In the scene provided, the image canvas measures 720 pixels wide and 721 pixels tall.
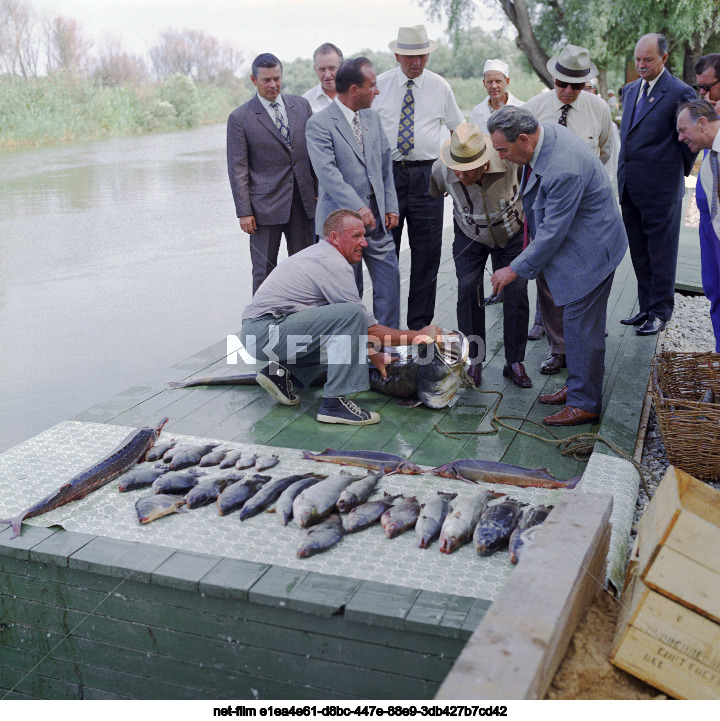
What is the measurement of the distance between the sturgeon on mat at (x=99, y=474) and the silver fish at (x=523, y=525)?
6.15ft

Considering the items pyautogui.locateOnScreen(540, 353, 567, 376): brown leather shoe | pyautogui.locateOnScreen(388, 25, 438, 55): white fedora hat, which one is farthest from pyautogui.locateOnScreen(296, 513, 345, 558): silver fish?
pyautogui.locateOnScreen(388, 25, 438, 55): white fedora hat

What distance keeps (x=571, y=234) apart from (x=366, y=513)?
188cm

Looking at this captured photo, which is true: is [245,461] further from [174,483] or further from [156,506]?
[156,506]

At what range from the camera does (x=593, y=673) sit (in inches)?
85.2

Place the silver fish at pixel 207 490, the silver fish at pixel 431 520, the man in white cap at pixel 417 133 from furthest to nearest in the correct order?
the man in white cap at pixel 417 133, the silver fish at pixel 207 490, the silver fish at pixel 431 520

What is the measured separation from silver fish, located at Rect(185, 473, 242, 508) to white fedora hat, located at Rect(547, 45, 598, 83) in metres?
3.39

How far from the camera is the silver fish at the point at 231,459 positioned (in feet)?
12.5

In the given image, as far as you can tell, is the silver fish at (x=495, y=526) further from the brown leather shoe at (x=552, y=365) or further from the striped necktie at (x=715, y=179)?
the striped necktie at (x=715, y=179)

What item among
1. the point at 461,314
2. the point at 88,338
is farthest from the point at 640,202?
the point at 88,338

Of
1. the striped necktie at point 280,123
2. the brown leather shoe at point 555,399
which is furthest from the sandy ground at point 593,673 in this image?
the striped necktie at point 280,123

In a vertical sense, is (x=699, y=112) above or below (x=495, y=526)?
above

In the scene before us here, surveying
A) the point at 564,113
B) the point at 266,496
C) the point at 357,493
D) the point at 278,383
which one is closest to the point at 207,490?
the point at 266,496

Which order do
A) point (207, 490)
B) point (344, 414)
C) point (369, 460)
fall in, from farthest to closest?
point (344, 414)
point (369, 460)
point (207, 490)

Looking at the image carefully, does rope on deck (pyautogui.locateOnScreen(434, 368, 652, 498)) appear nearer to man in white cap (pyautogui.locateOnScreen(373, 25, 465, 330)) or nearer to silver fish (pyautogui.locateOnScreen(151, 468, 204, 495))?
silver fish (pyautogui.locateOnScreen(151, 468, 204, 495))
